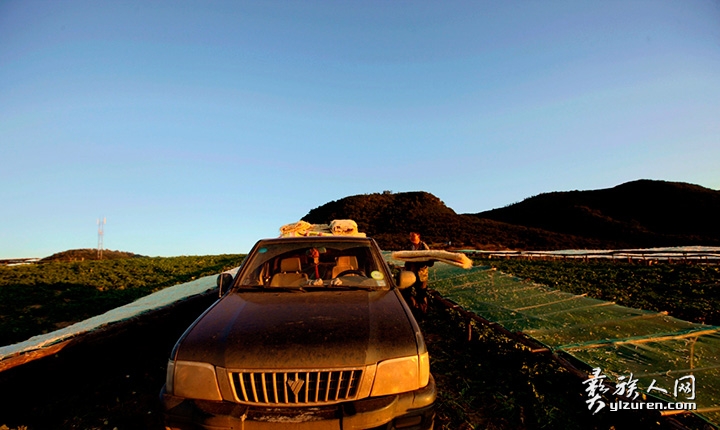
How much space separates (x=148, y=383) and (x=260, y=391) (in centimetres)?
396

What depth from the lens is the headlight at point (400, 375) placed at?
2.55 metres

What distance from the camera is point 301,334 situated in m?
2.74

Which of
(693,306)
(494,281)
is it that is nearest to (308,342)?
(494,281)

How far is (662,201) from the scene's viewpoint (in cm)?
7506

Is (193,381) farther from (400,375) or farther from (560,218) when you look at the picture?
(560,218)

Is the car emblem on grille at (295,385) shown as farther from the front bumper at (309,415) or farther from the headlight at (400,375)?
the headlight at (400,375)

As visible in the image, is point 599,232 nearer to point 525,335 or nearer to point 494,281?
point 494,281

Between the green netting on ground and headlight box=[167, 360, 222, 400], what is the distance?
4.32 meters

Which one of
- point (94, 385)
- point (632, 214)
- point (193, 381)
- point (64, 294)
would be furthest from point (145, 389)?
point (632, 214)

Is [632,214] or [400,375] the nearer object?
[400,375]

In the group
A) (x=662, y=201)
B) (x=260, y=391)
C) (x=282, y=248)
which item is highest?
(x=662, y=201)

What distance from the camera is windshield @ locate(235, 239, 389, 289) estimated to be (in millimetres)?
4102

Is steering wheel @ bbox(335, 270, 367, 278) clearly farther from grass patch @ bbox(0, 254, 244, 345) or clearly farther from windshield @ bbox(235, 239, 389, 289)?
grass patch @ bbox(0, 254, 244, 345)

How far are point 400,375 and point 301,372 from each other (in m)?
0.72
